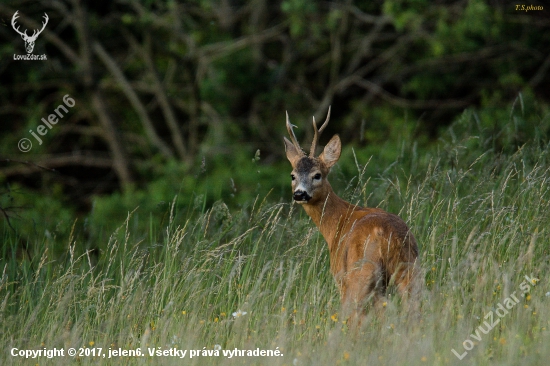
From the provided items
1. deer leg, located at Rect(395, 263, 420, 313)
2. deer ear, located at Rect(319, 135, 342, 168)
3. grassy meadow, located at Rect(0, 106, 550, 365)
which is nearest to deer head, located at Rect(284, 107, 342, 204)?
deer ear, located at Rect(319, 135, 342, 168)

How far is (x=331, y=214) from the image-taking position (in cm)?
541

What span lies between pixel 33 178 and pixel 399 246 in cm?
1075

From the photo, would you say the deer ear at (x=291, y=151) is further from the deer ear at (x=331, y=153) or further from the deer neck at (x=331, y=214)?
the deer neck at (x=331, y=214)

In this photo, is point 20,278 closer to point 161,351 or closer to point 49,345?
point 49,345

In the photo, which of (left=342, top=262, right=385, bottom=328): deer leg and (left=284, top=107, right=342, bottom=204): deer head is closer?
(left=342, top=262, right=385, bottom=328): deer leg

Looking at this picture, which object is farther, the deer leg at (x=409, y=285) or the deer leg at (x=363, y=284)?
the deer leg at (x=363, y=284)

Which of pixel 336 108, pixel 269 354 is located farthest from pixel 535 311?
pixel 336 108

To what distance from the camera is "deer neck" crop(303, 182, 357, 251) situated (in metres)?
5.22

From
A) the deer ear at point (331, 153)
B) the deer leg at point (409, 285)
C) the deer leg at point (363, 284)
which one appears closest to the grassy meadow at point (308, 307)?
the deer leg at point (409, 285)

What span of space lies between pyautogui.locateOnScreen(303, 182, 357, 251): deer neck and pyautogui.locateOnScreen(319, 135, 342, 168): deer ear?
21 centimetres

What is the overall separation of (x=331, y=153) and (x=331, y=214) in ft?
1.66

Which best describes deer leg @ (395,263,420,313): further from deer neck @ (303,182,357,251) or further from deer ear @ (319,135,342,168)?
deer ear @ (319,135,342,168)

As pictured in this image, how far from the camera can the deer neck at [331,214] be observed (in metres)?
5.22

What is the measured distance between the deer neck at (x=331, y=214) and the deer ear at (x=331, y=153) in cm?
21
